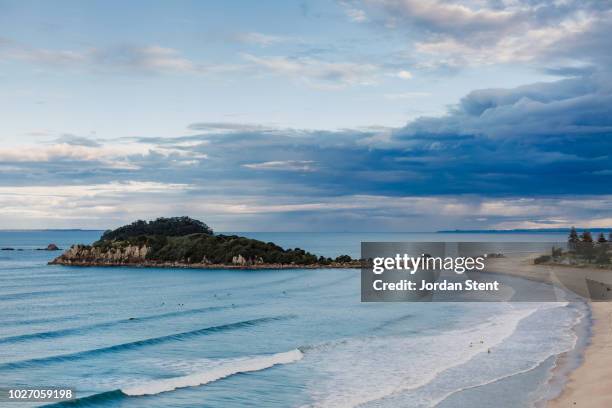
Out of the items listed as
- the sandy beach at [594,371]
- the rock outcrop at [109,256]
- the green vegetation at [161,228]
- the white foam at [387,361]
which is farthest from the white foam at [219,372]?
the green vegetation at [161,228]

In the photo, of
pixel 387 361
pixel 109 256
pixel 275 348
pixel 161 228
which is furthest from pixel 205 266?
pixel 387 361

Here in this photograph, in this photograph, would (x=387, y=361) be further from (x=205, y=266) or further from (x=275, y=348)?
(x=205, y=266)

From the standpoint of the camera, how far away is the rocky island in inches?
3898

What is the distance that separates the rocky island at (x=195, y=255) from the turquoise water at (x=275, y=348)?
1453 inches

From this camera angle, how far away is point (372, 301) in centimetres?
5688

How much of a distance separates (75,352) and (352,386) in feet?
47.5

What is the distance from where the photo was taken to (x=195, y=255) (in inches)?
3981

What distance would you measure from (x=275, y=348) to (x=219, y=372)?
653 cm

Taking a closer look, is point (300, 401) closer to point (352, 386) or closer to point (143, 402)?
point (352, 386)

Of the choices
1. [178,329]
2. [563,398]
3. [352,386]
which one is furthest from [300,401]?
[178,329]

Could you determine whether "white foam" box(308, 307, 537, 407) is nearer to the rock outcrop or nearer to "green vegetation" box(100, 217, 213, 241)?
the rock outcrop

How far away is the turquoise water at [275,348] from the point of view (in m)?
24.2

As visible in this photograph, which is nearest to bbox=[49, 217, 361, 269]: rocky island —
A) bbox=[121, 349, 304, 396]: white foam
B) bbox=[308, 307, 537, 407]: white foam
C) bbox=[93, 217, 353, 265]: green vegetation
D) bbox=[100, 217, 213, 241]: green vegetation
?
bbox=[93, 217, 353, 265]: green vegetation

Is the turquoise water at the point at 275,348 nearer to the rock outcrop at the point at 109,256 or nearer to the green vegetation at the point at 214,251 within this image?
the green vegetation at the point at 214,251
